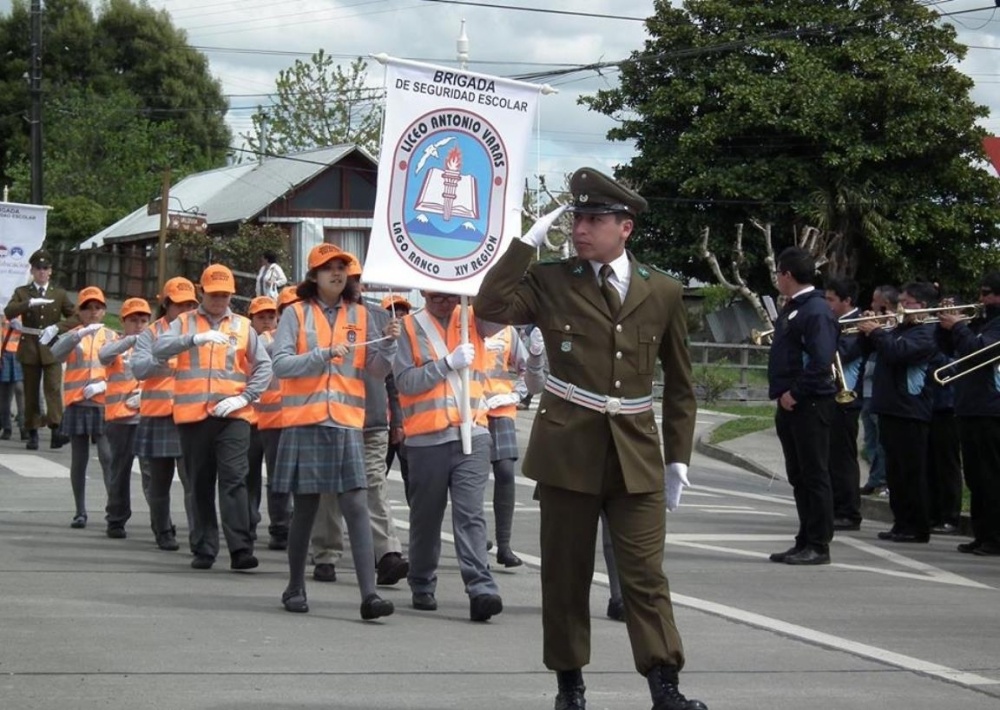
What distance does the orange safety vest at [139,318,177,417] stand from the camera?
38.2ft

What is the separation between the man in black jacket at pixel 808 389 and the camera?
464 inches

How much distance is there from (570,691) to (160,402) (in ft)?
19.0

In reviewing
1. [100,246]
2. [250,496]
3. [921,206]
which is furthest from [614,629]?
[100,246]

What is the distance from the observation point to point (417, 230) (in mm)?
9008

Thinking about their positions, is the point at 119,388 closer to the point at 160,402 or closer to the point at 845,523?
the point at 160,402

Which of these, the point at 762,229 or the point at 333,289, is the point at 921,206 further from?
the point at 333,289

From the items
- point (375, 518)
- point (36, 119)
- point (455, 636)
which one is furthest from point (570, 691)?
point (36, 119)

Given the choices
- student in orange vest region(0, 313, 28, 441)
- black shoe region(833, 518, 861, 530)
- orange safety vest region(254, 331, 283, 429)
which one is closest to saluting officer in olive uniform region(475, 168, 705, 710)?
orange safety vest region(254, 331, 283, 429)

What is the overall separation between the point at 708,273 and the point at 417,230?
1594 inches

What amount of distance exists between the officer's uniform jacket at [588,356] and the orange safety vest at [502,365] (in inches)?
169

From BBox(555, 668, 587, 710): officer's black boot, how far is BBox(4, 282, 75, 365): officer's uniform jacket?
1438 centimetres

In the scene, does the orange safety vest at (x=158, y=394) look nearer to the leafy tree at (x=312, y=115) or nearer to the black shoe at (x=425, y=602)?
the black shoe at (x=425, y=602)

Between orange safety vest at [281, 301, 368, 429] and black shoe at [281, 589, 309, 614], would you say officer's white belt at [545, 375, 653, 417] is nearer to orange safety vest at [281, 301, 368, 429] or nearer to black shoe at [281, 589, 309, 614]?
orange safety vest at [281, 301, 368, 429]

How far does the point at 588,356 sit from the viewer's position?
661cm
